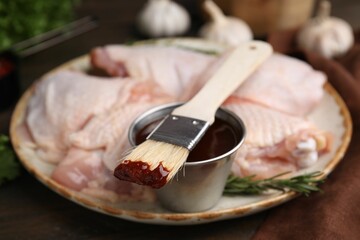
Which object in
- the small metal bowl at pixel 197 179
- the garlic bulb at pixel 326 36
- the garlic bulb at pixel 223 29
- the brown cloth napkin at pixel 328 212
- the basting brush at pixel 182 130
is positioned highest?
the basting brush at pixel 182 130

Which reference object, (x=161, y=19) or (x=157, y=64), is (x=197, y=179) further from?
(x=161, y=19)

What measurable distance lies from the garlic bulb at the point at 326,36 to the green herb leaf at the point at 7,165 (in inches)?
48.0

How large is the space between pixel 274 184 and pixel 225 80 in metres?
0.34

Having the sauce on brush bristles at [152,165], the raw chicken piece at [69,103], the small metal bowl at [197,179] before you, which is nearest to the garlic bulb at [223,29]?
the raw chicken piece at [69,103]

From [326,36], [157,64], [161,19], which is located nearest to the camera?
[157,64]

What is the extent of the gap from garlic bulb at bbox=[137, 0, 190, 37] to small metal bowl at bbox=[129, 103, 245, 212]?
3.47 feet

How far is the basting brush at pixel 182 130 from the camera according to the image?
103 cm

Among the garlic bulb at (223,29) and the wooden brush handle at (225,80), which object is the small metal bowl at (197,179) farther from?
the garlic bulb at (223,29)

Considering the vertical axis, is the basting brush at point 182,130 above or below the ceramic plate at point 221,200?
above

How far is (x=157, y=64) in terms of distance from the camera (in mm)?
1673

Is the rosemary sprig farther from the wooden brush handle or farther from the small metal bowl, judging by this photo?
the wooden brush handle

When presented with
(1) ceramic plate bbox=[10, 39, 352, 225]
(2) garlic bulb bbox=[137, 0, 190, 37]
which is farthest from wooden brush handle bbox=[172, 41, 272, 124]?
(2) garlic bulb bbox=[137, 0, 190, 37]

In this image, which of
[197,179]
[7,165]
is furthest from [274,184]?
[7,165]

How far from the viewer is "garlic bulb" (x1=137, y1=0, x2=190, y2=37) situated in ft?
7.58
